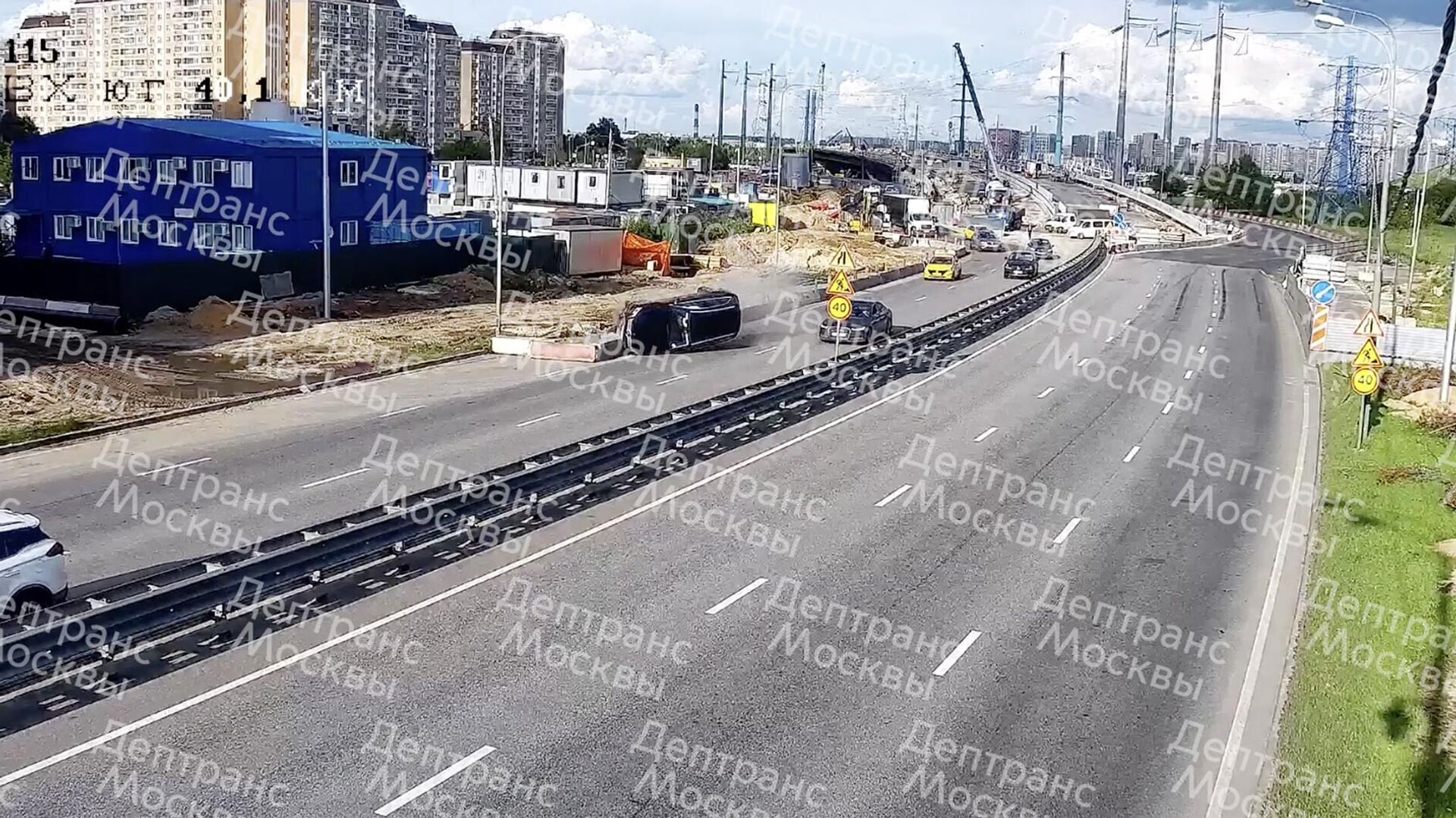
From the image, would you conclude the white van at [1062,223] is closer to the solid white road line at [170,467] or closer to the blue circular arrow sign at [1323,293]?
the blue circular arrow sign at [1323,293]

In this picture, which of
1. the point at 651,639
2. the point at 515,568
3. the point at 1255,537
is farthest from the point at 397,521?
the point at 1255,537

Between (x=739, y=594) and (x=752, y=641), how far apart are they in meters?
1.68

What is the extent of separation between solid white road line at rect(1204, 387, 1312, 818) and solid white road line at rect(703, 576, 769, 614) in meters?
5.71

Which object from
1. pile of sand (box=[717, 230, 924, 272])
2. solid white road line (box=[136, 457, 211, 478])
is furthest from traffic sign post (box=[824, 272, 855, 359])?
pile of sand (box=[717, 230, 924, 272])

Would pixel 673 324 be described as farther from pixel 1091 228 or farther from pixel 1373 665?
pixel 1091 228

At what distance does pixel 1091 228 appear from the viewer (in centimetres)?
11525

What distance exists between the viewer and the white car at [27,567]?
14156mm

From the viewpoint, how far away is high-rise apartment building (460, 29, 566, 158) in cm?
16962

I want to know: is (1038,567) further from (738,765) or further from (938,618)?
(738,765)

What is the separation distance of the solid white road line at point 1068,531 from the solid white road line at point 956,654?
469cm

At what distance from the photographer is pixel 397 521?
1692cm

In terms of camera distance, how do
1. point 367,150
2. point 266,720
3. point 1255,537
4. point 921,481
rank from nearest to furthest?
point 266,720 < point 1255,537 < point 921,481 < point 367,150

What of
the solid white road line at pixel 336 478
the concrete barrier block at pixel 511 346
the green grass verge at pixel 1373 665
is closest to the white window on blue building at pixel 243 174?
the concrete barrier block at pixel 511 346

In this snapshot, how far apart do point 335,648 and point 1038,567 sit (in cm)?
939
